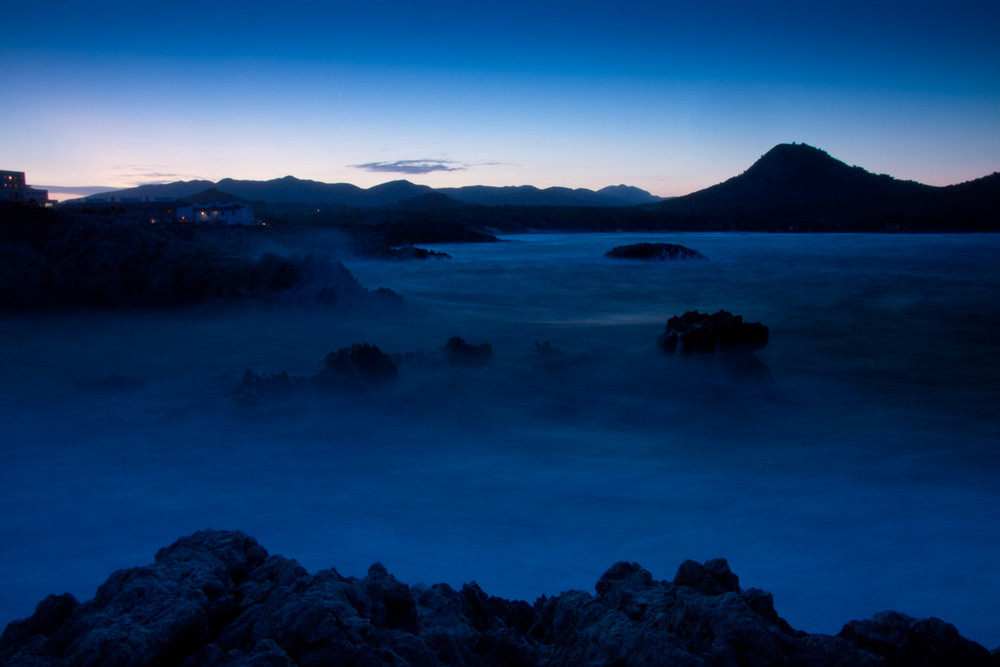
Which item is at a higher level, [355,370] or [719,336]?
[719,336]

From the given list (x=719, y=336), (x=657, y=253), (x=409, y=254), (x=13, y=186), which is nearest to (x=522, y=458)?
(x=719, y=336)

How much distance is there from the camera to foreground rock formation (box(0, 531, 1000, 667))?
2.09 metres

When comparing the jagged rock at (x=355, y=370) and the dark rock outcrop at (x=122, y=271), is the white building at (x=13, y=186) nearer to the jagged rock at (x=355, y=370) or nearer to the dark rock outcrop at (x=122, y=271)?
the dark rock outcrop at (x=122, y=271)

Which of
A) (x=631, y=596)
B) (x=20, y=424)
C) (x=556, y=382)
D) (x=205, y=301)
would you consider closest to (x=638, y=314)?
(x=556, y=382)

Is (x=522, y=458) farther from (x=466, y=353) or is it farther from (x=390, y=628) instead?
(x=390, y=628)

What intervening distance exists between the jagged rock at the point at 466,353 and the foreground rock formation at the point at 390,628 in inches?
292

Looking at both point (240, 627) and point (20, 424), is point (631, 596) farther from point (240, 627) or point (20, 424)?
point (20, 424)

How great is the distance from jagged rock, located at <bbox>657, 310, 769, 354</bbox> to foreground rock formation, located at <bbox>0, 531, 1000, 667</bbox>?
792cm

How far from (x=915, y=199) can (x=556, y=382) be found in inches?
2658

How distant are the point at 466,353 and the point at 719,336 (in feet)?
14.2

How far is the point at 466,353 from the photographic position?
10.5 m

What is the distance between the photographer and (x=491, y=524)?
532 cm

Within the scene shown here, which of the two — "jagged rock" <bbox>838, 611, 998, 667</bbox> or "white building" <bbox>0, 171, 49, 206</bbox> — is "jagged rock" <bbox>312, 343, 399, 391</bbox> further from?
"white building" <bbox>0, 171, 49, 206</bbox>

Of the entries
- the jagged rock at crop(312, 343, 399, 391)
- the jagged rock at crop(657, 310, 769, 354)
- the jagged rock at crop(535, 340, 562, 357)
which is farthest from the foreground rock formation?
the jagged rock at crop(535, 340, 562, 357)
